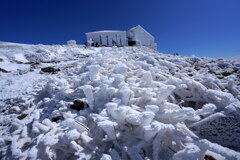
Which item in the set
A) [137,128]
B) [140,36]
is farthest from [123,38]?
[137,128]

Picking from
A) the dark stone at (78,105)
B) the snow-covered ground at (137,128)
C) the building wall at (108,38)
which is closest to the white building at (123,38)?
the building wall at (108,38)

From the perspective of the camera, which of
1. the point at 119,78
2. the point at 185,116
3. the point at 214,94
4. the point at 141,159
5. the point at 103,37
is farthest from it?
the point at 103,37

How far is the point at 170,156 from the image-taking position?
167cm

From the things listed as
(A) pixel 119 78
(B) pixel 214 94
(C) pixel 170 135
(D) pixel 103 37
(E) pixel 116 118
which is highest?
(D) pixel 103 37

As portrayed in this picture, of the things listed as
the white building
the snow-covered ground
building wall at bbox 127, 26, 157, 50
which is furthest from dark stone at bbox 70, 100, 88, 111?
building wall at bbox 127, 26, 157, 50

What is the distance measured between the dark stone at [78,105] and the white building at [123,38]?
35.1 metres

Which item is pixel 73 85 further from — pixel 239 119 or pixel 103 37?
pixel 103 37

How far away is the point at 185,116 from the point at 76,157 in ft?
5.37

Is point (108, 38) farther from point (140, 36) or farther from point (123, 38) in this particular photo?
point (140, 36)

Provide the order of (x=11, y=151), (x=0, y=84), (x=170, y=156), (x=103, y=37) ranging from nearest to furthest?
(x=170, y=156), (x=11, y=151), (x=0, y=84), (x=103, y=37)

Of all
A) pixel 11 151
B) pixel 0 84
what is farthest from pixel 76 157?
pixel 0 84

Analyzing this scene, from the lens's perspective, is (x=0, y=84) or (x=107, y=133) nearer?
(x=107, y=133)

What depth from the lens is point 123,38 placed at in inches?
1570

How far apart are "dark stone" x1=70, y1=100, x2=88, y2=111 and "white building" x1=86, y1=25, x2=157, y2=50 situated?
35125 millimetres
